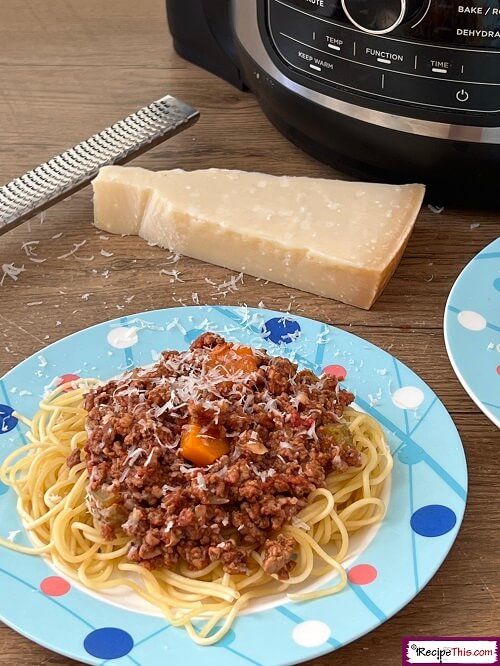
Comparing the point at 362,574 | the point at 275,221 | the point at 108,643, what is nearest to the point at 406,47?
the point at 275,221

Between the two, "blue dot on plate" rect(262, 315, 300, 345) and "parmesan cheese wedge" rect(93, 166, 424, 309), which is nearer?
"blue dot on plate" rect(262, 315, 300, 345)

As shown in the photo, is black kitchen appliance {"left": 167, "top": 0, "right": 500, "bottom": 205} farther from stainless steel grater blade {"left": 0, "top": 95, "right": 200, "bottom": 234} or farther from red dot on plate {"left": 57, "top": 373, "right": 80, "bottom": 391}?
red dot on plate {"left": 57, "top": 373, "right": 80, "bottom": 391}

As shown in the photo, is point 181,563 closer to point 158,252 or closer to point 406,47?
point 158,252

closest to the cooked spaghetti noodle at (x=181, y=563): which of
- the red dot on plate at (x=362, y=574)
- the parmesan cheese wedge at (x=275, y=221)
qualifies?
the red dot on plate at (x=362, y=574)

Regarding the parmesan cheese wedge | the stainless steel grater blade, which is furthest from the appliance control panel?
the stainless steel grater blade

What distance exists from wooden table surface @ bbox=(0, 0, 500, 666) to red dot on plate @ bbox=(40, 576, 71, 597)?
0.21 feet

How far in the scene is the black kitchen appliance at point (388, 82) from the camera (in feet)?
4.34

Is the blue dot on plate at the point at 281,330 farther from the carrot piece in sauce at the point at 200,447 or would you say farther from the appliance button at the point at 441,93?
the appliance button at the point at 441,93

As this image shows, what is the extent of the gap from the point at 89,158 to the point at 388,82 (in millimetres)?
479

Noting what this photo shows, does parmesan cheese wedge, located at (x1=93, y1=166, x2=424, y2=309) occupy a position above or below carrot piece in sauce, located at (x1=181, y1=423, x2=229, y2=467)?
below

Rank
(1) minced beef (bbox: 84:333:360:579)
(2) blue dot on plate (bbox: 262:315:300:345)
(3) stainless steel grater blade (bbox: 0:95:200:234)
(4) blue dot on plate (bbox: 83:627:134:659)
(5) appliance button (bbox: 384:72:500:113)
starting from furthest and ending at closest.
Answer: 1. (3) stainless steel grater blade (bbox: 0:95:200:234)
2. (5) appliance button (bbox: 384:72:500:113)
3. (2) blue dot on plate (bbox: 262:315:300:345)
4. (1) minced beef (bbox: 84:333:360:579)
5. (4) blue dot on plate (bbox: 83:627:134:659)

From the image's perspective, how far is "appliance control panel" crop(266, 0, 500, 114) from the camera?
4.29 ft

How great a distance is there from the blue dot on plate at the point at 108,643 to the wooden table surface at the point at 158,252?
8cm

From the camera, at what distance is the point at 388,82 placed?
140 centimetres
